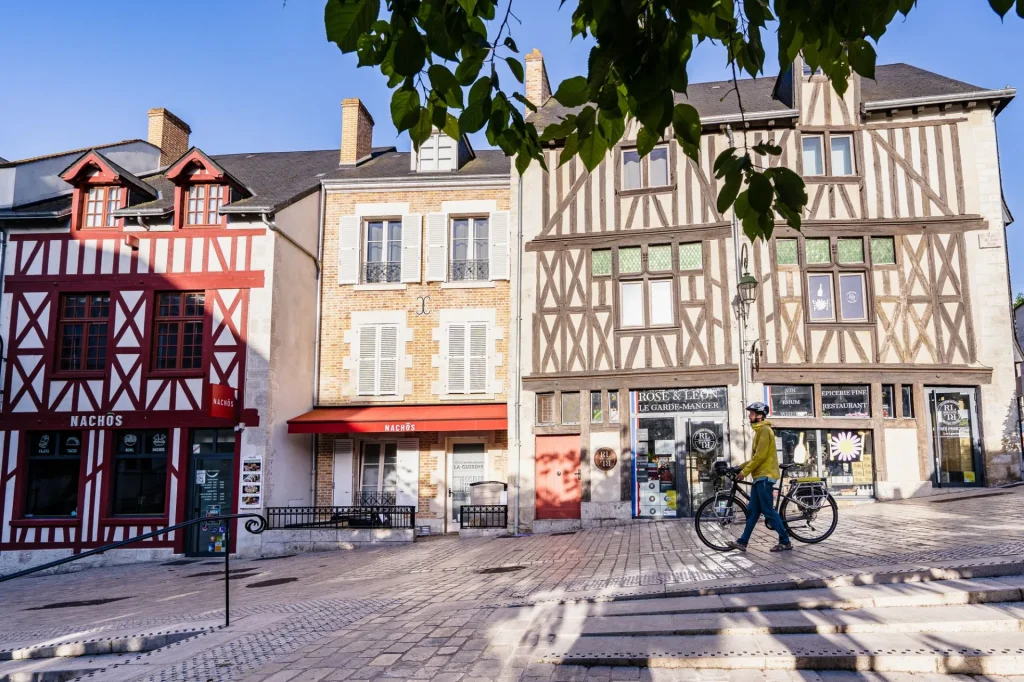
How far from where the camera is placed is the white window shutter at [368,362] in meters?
16.8

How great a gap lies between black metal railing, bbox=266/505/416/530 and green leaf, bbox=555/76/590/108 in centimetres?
1321

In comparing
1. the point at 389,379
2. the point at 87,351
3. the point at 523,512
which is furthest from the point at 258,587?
the point at 87,351

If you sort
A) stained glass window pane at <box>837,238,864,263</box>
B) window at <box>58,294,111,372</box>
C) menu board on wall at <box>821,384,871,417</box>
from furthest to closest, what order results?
window at <box>58,294,111,372</box>, stained glass window pane at <box>837,238,864,263</box>, menu board on wall at <box>821,384,871,417</box>

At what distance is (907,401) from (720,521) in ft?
25.1

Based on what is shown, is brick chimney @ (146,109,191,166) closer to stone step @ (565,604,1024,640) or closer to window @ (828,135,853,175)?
window @ (828,135,853,175)

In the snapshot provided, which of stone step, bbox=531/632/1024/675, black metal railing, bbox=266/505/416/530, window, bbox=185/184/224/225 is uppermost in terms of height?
window, bbox=185/184/224/225

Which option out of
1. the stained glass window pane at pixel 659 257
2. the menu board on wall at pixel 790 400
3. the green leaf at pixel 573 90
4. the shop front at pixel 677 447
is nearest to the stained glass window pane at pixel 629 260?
the stained glass window pane at pixel 659 257

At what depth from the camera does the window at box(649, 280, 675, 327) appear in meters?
15.0

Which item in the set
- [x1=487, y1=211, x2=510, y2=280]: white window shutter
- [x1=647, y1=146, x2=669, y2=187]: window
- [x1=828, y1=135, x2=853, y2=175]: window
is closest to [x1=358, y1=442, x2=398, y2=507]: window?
[x1=487, y1=211, x2=510, y2=280]: white window shutter

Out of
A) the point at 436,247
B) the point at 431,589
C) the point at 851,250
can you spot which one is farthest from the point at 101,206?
the point at 851,250

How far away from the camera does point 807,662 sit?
4230mm

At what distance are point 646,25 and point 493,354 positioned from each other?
14228 mm

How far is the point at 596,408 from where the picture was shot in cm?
1504

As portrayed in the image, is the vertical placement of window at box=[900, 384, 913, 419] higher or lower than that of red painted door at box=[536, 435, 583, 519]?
higher
